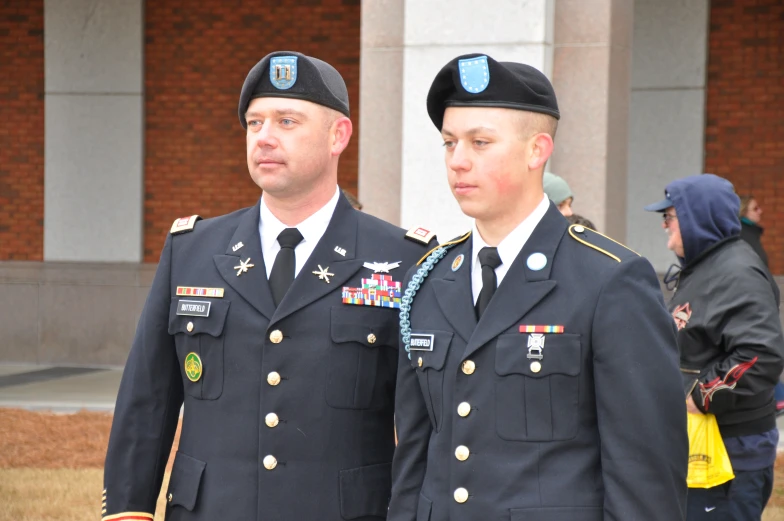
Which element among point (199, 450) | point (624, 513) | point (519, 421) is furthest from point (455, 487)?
point (199, 450)

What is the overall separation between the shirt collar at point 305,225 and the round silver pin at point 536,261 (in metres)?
0.74

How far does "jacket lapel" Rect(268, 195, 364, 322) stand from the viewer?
3.02 m

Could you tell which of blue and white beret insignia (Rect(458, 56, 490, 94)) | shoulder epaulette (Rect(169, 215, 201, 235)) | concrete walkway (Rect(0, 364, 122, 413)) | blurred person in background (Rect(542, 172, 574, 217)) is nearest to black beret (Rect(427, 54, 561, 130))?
blue and white beret insignia (Rect(458, 56, 490, 94))

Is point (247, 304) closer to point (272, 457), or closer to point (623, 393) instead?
point (272, 457)

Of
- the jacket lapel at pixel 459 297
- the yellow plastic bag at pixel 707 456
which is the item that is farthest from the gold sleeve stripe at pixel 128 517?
the yellow plastic bag at pixel 707 456

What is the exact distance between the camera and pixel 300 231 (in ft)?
10.3

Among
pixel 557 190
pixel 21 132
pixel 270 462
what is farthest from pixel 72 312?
pixel 270 462

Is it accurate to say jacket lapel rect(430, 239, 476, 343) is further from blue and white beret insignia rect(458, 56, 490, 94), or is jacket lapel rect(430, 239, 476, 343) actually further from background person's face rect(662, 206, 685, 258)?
background person's face rect(662, 206, 685, 258)

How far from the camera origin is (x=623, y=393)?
2434mm

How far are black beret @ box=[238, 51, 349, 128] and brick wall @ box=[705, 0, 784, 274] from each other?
345 inches

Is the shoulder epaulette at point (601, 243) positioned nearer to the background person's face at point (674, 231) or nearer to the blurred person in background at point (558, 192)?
the background person's face at point (674, 231)

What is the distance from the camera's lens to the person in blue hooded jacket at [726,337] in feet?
13.7

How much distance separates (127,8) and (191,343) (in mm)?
9945

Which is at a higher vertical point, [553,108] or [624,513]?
[553,108]
